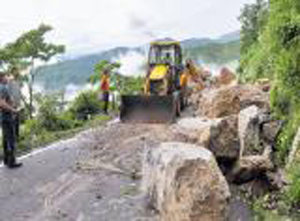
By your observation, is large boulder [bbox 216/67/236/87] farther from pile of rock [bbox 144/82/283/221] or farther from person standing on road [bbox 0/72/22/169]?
person standing on road [bbox 0/72/22/169]

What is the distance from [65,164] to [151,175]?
10.3 ft

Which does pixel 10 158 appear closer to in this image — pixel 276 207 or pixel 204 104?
pixel 276 207

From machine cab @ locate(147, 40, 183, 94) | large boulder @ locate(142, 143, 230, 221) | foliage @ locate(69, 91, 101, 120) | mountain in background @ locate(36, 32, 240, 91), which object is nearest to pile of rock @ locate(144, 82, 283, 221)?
large boulder @ locate(142, 143, 230, 221)

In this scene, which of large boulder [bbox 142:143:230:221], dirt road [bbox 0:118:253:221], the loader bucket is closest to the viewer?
large boulder [bbox 142:143:230:221]

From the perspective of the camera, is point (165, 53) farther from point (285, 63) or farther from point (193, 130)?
point (285, 63)

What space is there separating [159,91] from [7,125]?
8241mm

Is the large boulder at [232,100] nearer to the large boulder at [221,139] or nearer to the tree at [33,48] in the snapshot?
the large boulder at [221,139]

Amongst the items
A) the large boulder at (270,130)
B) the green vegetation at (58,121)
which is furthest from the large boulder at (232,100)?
the green vegetation at (58,121)

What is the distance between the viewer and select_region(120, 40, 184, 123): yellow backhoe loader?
15984 mm

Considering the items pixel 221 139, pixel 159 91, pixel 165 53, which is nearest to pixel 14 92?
pixel 221 139

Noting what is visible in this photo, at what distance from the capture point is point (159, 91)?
18203 mm

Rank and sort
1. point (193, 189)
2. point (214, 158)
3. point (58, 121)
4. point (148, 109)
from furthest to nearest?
1. point (58, 121)
2. point (148, 109)
3. point (214, 158)
4. point (193, 189)

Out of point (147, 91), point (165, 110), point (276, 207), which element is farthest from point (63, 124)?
point (276, 207)

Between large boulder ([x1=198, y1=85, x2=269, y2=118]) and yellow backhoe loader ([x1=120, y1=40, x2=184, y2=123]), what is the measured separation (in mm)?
1648
